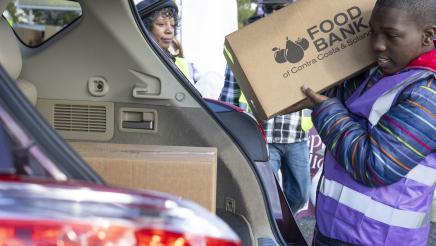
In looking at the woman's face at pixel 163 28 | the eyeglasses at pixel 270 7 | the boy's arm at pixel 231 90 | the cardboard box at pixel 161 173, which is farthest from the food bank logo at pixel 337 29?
the woman's face at pixel 163 28

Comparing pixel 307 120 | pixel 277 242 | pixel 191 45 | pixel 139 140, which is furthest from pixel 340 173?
pixel 191 45

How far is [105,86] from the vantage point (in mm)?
2598

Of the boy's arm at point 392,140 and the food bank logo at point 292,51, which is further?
the food bank logo at point 292,51

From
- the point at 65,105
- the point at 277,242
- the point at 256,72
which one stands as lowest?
the point at 277,242

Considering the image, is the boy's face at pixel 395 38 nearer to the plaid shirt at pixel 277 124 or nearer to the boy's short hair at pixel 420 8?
the boy's short hair at pixel 420 8

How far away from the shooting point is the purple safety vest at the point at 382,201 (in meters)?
2.15

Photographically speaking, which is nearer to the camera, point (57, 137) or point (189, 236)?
point (189, 236)

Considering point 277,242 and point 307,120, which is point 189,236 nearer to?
point 277,242

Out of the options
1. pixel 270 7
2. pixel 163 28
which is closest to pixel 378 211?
pixel 270 7

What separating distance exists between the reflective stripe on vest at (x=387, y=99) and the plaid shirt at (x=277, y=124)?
2186mm

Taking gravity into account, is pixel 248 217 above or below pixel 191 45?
below

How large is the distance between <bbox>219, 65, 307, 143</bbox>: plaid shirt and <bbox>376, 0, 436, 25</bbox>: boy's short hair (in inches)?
88.8

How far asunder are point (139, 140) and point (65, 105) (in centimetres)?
32

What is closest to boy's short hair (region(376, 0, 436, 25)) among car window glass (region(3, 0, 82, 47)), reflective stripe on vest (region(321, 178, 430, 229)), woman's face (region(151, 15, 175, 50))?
reflective stripe on vest (region(321, 178, 430, 229))
